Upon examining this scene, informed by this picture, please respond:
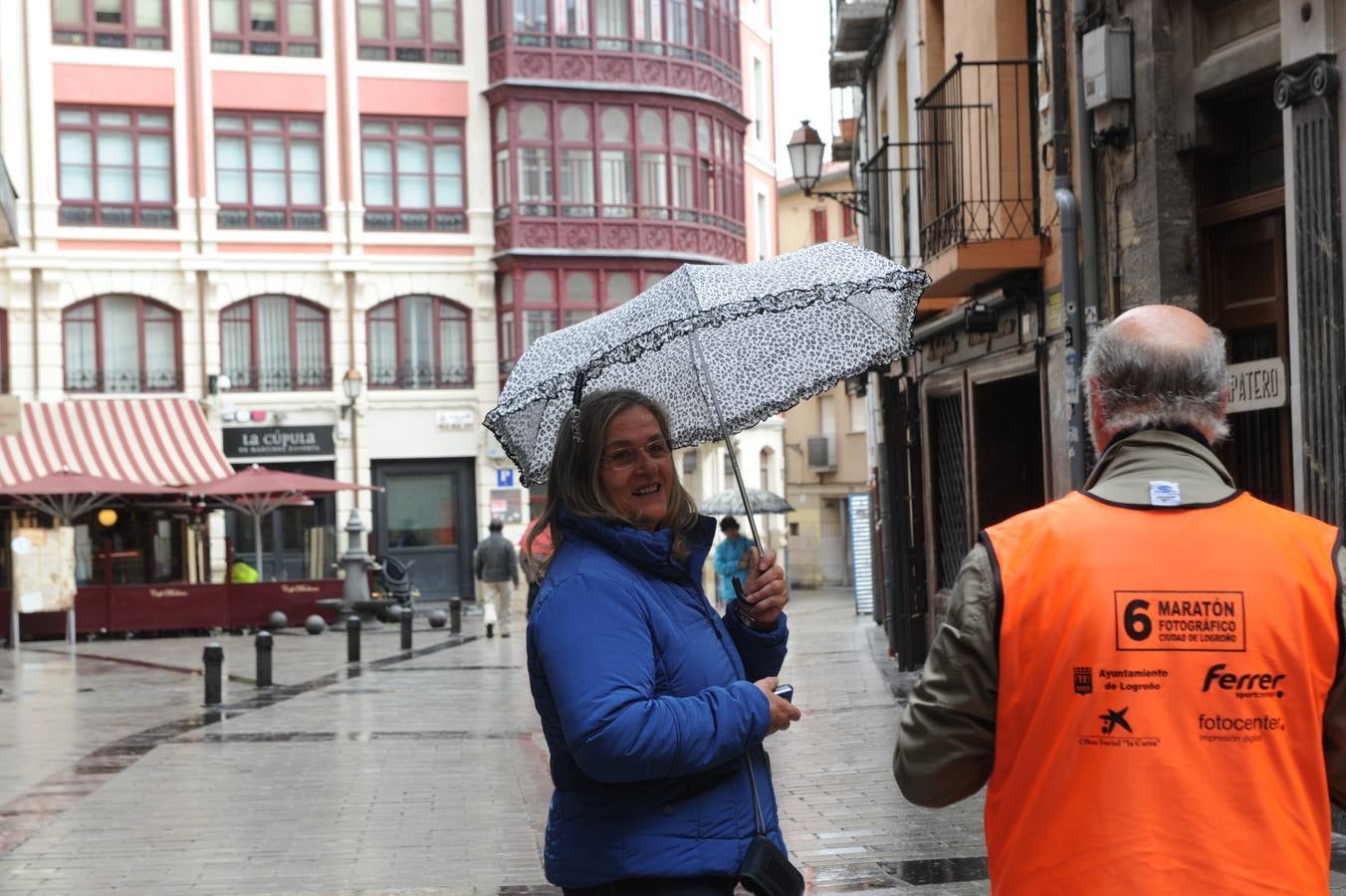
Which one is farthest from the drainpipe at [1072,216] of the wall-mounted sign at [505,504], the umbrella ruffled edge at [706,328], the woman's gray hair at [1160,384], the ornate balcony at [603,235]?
the wall-mounted sign at [505,504]

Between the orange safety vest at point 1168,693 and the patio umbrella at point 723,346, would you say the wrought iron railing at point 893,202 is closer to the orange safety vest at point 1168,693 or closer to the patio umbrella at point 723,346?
the patio umbrella at point 723,346

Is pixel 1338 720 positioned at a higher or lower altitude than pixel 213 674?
higher

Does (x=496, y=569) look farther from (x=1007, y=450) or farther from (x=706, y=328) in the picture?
(x=706, y=328)

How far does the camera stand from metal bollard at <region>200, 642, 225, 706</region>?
15.5 metres

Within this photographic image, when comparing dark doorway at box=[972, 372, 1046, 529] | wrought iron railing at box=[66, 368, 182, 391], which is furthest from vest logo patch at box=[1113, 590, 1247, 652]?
wrought iron railing at box=[66, 368, 182, 391]

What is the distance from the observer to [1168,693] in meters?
2.75

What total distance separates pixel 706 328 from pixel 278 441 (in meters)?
33.2

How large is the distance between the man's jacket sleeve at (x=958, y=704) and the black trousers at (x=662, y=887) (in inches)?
20.8

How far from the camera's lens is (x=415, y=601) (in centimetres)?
3581

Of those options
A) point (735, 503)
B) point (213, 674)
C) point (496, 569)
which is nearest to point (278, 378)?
point (735, 503)

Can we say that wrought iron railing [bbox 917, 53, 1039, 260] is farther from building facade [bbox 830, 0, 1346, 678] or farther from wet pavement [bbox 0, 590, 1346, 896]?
wet pavement [bbox 0, 590, 1346, 896]

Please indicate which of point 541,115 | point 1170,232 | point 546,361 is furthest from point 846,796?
point 541,115

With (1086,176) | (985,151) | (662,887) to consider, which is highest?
(985,151)

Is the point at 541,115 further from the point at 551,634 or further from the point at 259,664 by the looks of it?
the point at 551,634
